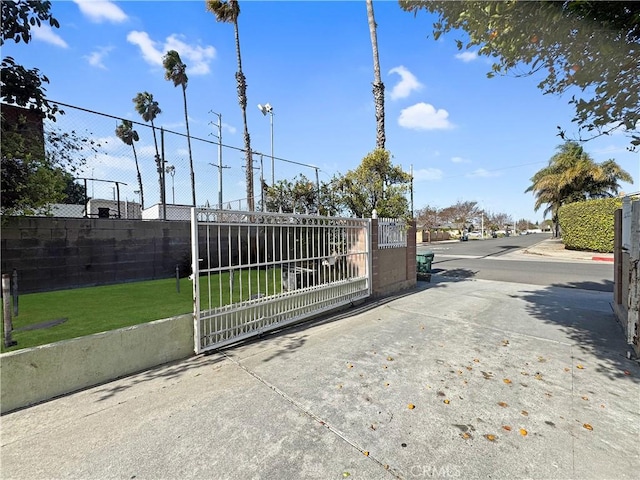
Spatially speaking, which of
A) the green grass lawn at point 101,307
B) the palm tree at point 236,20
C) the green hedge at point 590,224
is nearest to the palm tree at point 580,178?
the green hedge at point 590,224

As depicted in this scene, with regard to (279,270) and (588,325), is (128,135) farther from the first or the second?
(588,325)

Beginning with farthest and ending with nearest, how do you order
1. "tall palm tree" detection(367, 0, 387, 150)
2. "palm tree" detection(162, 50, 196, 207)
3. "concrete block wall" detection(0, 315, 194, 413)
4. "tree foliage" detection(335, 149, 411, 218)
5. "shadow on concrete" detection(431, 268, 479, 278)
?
"palm tree" detection(162, 50, 196, 207) → "shadow on concrete" detection(431, 268, 479, 278) → "tall palm tree" detection(367, 0, 387, 150) → "tree foliage" detection(335, 149, 411, 218) → "concrete block wall" detection(0, 315, 194, 413)

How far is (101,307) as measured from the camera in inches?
237

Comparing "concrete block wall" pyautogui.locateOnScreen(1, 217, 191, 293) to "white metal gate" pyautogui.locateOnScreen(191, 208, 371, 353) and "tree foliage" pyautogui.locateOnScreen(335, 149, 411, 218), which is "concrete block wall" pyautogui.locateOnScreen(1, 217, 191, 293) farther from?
"tree foliage" pyautogui.locateOnScreen(335, 149, 411, 218)

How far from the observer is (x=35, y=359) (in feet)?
10.0

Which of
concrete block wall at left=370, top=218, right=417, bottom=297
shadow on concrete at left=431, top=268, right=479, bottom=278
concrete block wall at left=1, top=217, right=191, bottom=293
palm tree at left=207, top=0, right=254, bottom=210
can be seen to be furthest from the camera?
palm tree at left=207, top=0, right=254, bottom=210

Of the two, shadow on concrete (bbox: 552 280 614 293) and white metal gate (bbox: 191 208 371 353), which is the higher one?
white metal gate (bbox: 191 208 371 353)

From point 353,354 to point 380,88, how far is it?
32.7 ft

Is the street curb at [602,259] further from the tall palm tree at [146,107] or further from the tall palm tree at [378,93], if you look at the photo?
the tall palm tree at [146,107]

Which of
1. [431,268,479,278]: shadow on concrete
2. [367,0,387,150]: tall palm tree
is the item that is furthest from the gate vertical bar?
[431,268,479,278]: shadow on concrete

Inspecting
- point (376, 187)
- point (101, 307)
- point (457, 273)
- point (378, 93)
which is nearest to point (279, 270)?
point (101, 307)

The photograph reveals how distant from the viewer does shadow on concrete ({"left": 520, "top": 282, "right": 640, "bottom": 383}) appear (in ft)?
13.1

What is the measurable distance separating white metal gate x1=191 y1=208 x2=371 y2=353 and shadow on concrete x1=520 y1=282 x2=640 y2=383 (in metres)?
4.02

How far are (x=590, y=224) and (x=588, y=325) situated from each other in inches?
742
